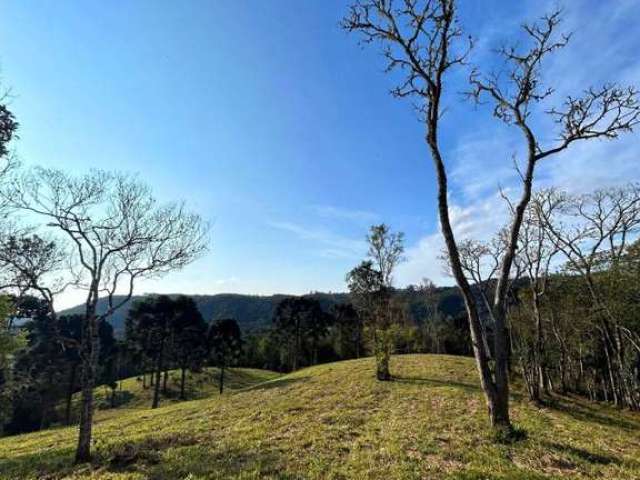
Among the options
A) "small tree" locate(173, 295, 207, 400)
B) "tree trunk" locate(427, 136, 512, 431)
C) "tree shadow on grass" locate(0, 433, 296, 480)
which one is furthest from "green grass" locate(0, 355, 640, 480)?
"small tree" locate(173, 295, 207, 400)

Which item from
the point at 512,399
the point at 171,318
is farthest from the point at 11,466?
the point at 171,318

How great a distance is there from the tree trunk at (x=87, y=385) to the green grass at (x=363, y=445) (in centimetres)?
57

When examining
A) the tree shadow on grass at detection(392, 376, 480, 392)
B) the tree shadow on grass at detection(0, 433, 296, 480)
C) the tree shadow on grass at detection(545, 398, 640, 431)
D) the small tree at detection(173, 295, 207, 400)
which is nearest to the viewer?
the tree shadow on grass at detection(0, 433, 296, 480)

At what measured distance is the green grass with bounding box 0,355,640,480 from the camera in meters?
8.86

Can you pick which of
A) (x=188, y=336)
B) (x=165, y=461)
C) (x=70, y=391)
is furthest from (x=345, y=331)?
(x=165, y=461)

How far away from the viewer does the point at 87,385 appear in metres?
12.4

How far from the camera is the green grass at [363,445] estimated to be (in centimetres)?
886

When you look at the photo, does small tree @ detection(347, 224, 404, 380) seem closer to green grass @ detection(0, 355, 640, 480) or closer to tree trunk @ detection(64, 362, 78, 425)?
green grass @ detection(0, 355, 640, 480)

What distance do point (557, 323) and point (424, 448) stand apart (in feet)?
95.7

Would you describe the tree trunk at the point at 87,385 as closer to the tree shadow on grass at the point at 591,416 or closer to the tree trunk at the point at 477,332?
the tree trunk at the point at 477,332

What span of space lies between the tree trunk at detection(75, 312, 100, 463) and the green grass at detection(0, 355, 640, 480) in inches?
22.4

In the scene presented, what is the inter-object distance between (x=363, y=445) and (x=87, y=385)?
374 inches

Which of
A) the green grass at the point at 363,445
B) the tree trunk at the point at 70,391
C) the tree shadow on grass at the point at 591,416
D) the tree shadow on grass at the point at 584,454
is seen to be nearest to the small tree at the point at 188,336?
the tree trunk at the point at 70,391

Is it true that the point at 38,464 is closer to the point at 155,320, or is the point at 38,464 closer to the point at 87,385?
the point at 87,385
